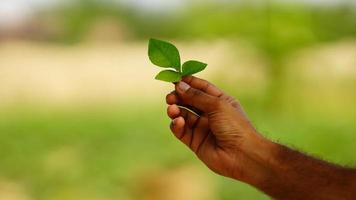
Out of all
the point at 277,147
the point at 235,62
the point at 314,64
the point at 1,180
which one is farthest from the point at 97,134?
the point at 277,147

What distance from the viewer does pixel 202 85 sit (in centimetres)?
146

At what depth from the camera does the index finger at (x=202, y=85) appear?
57.1 inches

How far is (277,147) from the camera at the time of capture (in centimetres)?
150

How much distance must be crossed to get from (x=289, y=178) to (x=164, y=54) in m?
0.33

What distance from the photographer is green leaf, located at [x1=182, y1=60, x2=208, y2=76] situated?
141 cm

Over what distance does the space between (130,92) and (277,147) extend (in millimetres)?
3503

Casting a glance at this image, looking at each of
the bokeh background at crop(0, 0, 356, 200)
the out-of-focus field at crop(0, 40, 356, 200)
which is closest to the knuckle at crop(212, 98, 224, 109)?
the out-of-focus field at crop(0, 40, 356, 200)

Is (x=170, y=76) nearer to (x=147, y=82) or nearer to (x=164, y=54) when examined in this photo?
(x=164, y=54)

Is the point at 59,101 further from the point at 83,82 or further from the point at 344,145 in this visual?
the point at 344,145

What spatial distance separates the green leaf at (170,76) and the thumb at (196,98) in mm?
13

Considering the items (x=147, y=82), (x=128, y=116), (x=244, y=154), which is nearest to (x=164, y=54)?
(x=244, y=154)

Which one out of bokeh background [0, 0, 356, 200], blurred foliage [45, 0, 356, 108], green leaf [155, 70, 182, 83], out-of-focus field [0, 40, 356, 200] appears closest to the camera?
green leaf [155, 70, 182, 83]

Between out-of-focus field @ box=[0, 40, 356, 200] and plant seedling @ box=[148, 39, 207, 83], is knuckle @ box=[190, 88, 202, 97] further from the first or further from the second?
out-of-focus field @ box=[0, 40, 356, 200]

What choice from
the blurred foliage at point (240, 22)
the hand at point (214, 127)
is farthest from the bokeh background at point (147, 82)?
the hand at point (214, 127)
